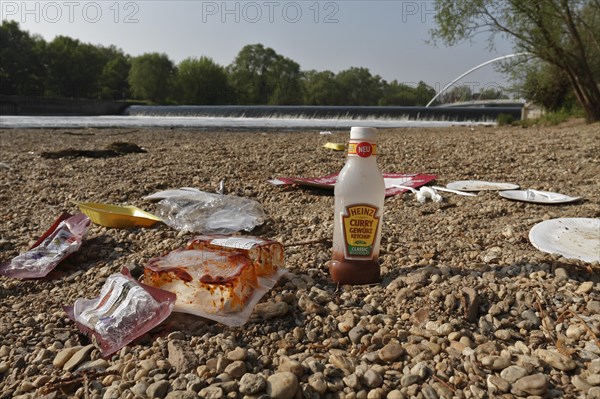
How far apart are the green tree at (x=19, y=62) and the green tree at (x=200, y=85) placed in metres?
15.0

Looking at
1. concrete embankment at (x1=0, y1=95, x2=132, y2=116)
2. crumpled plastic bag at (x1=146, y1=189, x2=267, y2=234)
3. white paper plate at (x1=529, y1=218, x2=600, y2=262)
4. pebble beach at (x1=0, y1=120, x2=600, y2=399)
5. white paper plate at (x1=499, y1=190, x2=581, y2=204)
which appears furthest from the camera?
concrete embankment at (x1=0, y1=95, x2=132, y2=116)

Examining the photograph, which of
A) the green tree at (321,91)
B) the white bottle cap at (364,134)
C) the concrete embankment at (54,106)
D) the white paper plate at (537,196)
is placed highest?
the green tree at (321,91)

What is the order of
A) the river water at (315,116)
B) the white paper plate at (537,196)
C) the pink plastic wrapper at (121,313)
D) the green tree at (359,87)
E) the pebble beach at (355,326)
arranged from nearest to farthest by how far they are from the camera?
the pebble beach at (355,326) → the pink plastic wrapper at (121,313) → the white paper plate at (537,196) → the river water at (315,116) → the green tree at (359,87)

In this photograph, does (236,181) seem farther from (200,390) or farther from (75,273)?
(200,390)

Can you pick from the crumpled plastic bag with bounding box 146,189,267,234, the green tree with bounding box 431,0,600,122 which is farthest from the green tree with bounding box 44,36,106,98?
the crumpled plastic bag with bounding box 146,189,267,234

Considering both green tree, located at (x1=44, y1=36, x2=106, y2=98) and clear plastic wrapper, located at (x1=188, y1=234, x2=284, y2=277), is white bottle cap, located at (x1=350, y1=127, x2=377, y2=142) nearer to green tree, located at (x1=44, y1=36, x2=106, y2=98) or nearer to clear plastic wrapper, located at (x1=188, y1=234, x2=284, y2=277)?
clear plastic wrapper, located at (x1=188, y1=234, x2=284, y2=277)

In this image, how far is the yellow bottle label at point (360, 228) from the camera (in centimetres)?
170

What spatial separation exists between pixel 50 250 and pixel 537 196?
3.03 m

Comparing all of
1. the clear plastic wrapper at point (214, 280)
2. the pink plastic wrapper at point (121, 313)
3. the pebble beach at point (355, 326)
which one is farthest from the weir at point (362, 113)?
the pink plastic wrapper at point (121, 313)

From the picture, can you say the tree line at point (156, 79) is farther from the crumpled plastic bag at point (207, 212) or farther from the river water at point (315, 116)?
the crumpled plastic bag at point (207, 212)

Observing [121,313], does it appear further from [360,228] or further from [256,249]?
[360,228]

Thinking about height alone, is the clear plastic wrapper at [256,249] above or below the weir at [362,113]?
below

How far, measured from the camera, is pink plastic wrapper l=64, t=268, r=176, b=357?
146 cm

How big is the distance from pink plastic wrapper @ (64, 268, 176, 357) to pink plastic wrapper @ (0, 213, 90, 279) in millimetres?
569
